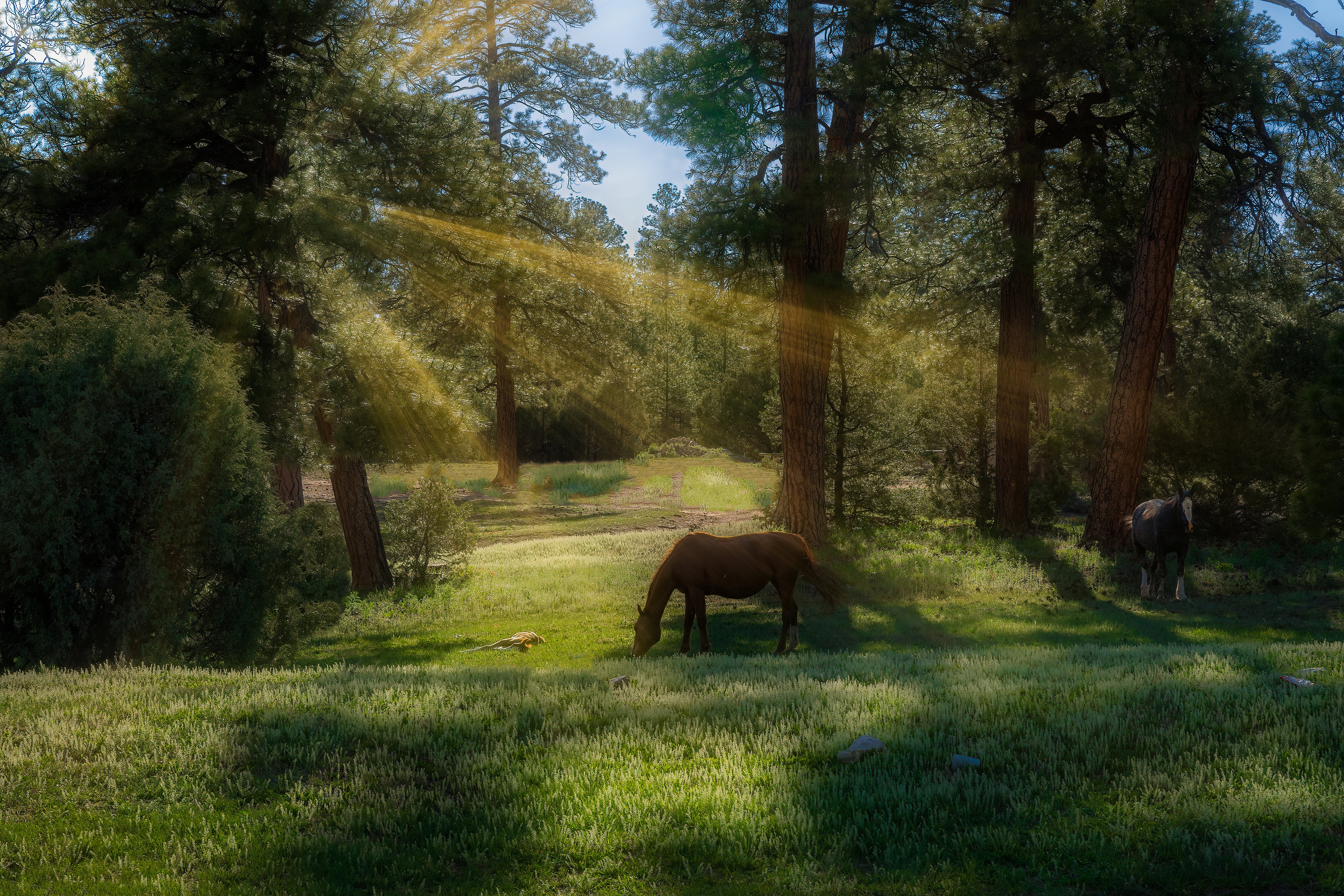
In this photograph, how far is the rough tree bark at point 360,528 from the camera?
Result: 18.5 metres

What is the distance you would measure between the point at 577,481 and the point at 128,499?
3257 cm

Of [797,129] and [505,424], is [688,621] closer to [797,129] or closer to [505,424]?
[797,129]

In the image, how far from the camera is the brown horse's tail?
1206cm

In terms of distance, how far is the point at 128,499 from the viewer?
34.1 feet

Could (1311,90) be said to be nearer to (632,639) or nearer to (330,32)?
(632,639)

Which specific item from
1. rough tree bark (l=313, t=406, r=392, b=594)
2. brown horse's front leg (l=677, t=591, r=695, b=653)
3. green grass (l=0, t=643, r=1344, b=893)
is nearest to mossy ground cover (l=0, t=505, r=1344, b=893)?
green grass (l=0, t=643, r=1344, b=893)

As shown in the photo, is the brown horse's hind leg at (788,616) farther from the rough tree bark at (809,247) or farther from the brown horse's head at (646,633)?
the rough tree bark at (809,247)

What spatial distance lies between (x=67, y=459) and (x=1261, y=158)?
20.7 metres

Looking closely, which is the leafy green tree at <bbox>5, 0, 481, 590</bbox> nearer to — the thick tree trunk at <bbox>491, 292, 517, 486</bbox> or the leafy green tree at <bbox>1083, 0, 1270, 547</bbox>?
the leafy green tree at <bbox>1083, 0, 1270, 547</bbox>

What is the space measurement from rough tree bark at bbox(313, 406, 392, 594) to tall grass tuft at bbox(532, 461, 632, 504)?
65.0 ft

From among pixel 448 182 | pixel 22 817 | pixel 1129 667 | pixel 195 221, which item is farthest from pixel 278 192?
pixel 1129 667

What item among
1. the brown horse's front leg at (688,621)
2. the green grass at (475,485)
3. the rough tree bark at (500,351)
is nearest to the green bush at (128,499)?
the brown horse's front leg at (688,621)

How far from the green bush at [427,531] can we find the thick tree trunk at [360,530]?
1.28 ft

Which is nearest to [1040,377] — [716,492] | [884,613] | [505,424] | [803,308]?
A: [803,308]
